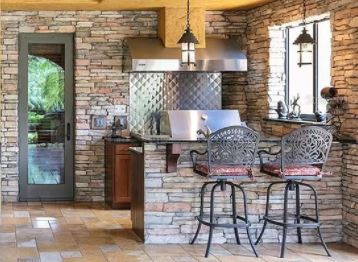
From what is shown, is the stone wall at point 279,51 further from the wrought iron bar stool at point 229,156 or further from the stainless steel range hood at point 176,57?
the wrought iron bar stool at point 229,156

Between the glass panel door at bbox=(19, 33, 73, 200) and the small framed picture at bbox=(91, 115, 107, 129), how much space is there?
0.33 meters

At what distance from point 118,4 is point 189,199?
9.91ft

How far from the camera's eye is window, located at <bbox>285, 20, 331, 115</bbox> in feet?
24.6

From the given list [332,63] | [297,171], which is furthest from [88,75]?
[297,171]

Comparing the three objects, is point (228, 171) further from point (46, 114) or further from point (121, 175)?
point (46, 114)

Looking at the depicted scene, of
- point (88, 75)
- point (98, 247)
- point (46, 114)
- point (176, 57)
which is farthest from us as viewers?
point (46, 114)

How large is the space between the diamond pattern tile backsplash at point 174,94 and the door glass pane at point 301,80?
3.80 feet

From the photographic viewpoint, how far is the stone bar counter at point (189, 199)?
6.61 metres

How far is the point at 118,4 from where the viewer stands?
8.60m

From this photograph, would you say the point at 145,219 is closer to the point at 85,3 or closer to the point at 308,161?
the point at 308,161

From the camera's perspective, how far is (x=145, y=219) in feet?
21.7

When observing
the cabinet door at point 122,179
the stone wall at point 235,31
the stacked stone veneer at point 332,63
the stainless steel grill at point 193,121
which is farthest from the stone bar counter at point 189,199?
the stone wall at point 235,31

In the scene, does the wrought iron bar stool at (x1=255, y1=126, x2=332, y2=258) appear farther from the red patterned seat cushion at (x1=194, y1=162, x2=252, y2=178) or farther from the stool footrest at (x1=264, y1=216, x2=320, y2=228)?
the red patterned seat cushion at (x1=194, y1=162, x2=252, y2=178)

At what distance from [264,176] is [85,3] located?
3.27 meters
